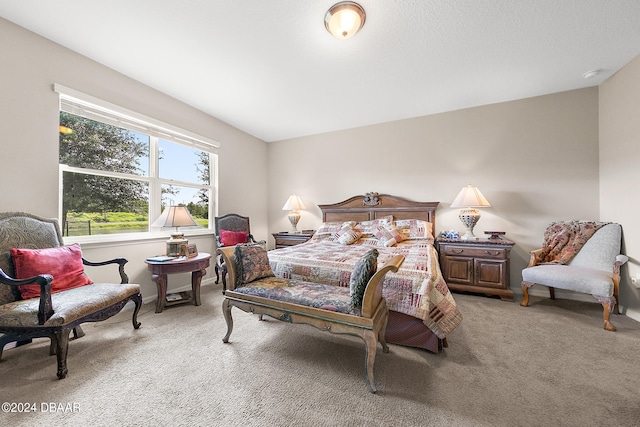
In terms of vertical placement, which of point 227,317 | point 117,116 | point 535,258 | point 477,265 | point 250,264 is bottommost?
point 227,317

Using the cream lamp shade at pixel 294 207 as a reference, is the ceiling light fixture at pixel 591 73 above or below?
above

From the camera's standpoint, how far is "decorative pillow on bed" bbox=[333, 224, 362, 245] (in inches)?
139

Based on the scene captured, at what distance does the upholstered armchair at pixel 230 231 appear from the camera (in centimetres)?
379

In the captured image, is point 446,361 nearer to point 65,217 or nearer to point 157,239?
point 157,239

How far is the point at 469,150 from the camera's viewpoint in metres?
3.71

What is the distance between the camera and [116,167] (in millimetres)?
2938

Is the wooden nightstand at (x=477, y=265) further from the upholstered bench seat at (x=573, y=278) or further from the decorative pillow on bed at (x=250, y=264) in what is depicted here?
the decorative pillow on bed at (x=250, y=264)

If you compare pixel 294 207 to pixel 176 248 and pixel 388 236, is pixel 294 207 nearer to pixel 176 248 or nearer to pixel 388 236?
pixel 388 236

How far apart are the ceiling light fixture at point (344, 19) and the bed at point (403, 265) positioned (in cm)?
207

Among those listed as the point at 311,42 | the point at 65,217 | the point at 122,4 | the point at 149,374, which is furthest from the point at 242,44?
the point at 149,374

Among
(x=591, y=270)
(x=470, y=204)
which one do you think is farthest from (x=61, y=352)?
(x=591, y=270)

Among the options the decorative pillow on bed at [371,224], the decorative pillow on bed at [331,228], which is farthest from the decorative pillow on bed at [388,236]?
the decorative pillow on bed at [331,228]

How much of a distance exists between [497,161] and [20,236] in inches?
218

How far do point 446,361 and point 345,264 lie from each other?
3.56ft
